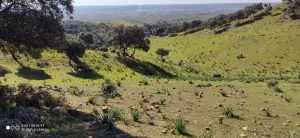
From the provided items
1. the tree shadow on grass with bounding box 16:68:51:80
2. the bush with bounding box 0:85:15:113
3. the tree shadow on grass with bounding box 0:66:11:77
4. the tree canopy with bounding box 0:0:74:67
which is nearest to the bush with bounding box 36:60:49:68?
the tree shadow on grass with bounding box 16:68:51:80

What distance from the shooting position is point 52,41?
A: 56.5 ft

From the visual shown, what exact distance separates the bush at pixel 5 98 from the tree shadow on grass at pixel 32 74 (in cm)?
2048

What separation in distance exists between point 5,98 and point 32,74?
24.1m

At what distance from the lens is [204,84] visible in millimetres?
29672

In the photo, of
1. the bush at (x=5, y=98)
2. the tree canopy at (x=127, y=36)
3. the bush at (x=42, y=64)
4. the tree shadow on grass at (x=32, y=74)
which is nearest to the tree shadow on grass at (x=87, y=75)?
the bush at (x=42, y=64)

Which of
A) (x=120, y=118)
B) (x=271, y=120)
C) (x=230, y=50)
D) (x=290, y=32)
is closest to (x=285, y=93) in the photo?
(x=271, y=120)

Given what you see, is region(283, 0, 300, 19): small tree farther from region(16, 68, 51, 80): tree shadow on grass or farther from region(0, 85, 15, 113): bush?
region(0, 85, 15, 113): bush

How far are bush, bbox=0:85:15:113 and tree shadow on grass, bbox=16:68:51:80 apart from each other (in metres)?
20.5

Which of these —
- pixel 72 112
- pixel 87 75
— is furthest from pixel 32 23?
pixel 87 75

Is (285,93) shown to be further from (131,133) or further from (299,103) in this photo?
(131,133)

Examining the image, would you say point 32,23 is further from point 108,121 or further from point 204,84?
point 204,84

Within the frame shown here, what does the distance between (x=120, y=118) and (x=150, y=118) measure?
1.66 metres

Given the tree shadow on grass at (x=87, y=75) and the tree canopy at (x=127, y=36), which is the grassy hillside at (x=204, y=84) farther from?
the tree canopy at (x=127, y=36)

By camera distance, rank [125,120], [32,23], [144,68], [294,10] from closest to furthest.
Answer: [125,120] → [32,23] → [144,68] → [294,10]
